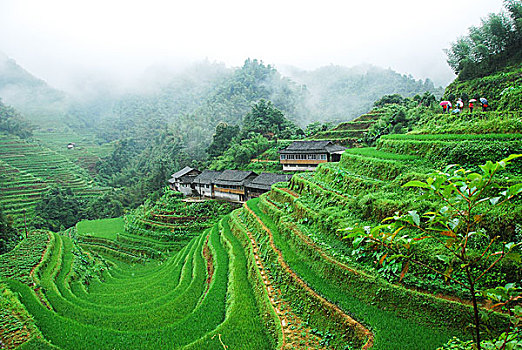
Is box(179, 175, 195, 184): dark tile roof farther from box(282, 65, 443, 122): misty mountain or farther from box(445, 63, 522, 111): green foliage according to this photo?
box(282, 65, 443, 122): misty mountain

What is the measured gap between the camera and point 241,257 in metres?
12.9

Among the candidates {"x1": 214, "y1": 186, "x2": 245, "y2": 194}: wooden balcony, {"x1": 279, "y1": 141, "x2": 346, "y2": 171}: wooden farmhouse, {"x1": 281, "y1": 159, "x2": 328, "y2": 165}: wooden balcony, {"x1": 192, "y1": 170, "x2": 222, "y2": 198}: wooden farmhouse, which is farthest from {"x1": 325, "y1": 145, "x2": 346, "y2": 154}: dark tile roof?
{"x1": 192, "y1": 170, "x2": 222, "y2": 198}: wooden farmhouse

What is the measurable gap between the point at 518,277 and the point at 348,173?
24.9 feet

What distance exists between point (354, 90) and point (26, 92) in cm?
12163

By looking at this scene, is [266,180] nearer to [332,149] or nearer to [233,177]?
[233,177]

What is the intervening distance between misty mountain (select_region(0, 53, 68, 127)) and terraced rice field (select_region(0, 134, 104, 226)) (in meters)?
52.9

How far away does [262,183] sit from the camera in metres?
25.5

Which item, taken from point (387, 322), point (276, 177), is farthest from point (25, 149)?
point (387, 322)

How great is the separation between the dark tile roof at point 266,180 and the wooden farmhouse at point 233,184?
1.21 m

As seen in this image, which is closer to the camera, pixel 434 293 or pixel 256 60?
pixel 434 293

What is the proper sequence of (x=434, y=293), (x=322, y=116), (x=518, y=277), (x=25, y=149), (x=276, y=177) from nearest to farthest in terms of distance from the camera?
(x=518, y=277) < (x=434, y=293) < (x=276, y=177) < (x=25, y=149) < (x=322, y=116)

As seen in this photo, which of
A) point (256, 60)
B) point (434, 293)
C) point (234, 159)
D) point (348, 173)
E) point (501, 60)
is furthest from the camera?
point (256, 60)

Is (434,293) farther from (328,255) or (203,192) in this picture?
(203,192)

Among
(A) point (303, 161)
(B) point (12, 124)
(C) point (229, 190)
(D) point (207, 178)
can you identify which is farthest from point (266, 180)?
(B) point (12, 124)
